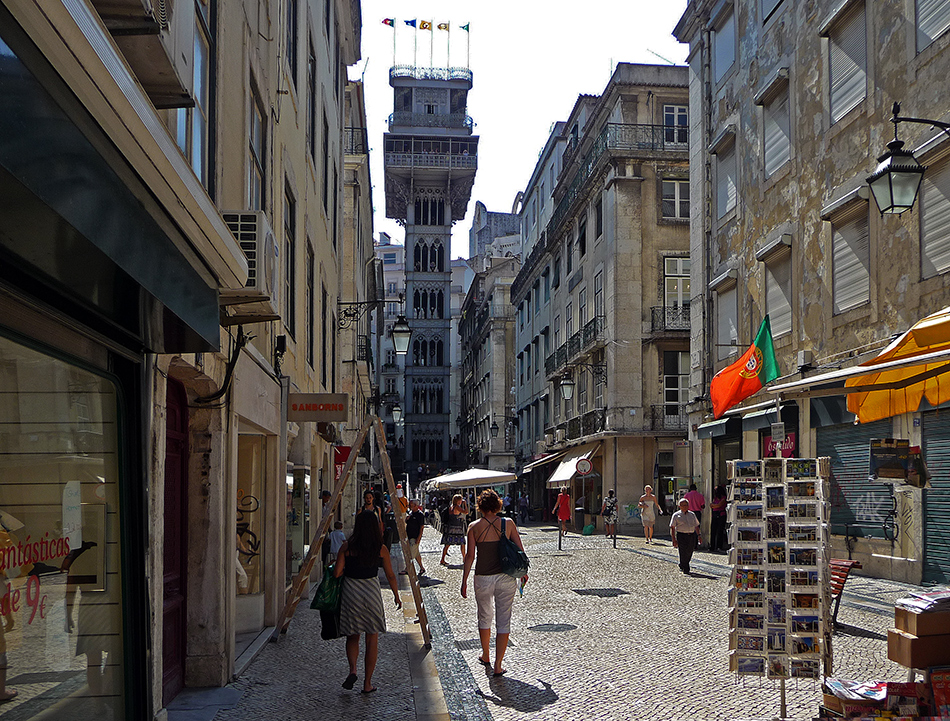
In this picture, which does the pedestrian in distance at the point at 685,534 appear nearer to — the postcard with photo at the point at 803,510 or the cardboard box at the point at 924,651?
the postcard with photo at the point at 803,510

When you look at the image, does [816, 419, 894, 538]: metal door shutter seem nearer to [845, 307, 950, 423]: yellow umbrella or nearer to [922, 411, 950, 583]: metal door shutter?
[922, 411, 950, 583]: metal door shutter

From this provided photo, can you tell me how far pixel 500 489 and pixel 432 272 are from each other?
37.9 metres

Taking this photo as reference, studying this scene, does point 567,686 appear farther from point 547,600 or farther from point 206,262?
point 547,600

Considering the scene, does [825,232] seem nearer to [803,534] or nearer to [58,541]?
[803,534]

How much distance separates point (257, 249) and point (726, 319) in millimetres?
18411

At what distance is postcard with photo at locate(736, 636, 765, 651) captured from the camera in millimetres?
6895

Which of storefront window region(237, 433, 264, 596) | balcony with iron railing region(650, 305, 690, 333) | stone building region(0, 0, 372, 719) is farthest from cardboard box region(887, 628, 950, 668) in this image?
balcony with iron railing region(650, 305, 690, 333)

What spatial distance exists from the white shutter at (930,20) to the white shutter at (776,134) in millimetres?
4879

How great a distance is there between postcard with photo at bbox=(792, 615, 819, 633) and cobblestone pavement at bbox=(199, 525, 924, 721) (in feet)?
2.24

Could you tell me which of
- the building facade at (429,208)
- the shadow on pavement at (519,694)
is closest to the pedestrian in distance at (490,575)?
the shadow on pavement at (519,694)

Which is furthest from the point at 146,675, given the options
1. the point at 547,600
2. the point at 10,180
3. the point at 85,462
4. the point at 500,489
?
the point at 500,489

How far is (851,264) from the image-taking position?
56.3 feet

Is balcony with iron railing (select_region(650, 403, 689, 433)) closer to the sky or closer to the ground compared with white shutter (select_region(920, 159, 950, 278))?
closer to the ground

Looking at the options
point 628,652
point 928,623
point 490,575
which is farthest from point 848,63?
point 928,623
